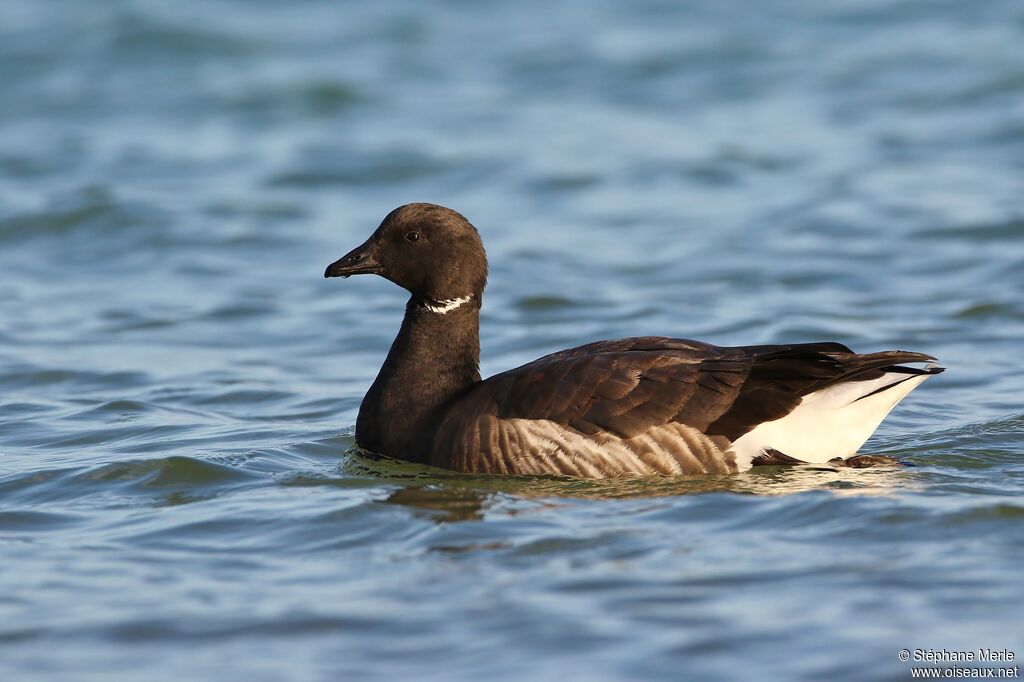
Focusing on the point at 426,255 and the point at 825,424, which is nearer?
the point at 825,424

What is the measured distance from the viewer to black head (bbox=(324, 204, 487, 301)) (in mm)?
9094

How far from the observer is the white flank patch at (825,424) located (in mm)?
8289

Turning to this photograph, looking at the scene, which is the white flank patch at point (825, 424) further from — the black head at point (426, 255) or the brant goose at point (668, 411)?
the black head at point (426, 255)

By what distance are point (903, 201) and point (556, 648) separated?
38.3 ft

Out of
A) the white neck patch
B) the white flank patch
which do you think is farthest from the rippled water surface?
the white neck patch

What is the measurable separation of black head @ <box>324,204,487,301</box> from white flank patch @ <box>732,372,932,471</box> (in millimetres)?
2093

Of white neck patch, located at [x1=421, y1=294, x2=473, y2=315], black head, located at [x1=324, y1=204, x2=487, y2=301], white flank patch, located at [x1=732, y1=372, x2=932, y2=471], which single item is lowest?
white flank patch, located at [x1=732, y1=372, x2=932, y2=471]

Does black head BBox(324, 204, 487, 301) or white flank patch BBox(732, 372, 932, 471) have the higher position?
black head BBox(324, 204, 487, 301)

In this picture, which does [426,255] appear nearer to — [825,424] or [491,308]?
[825,424]

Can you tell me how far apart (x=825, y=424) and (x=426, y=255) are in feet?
8.86

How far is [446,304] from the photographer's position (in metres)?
9.16

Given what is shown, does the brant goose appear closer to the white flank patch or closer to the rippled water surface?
the white flank patch

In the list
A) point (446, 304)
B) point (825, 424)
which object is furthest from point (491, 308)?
point (825, 424)

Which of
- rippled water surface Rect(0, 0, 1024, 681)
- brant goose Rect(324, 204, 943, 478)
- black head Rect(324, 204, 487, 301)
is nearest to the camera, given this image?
rippled water surface Rect(0, 0, 1024, 681)
